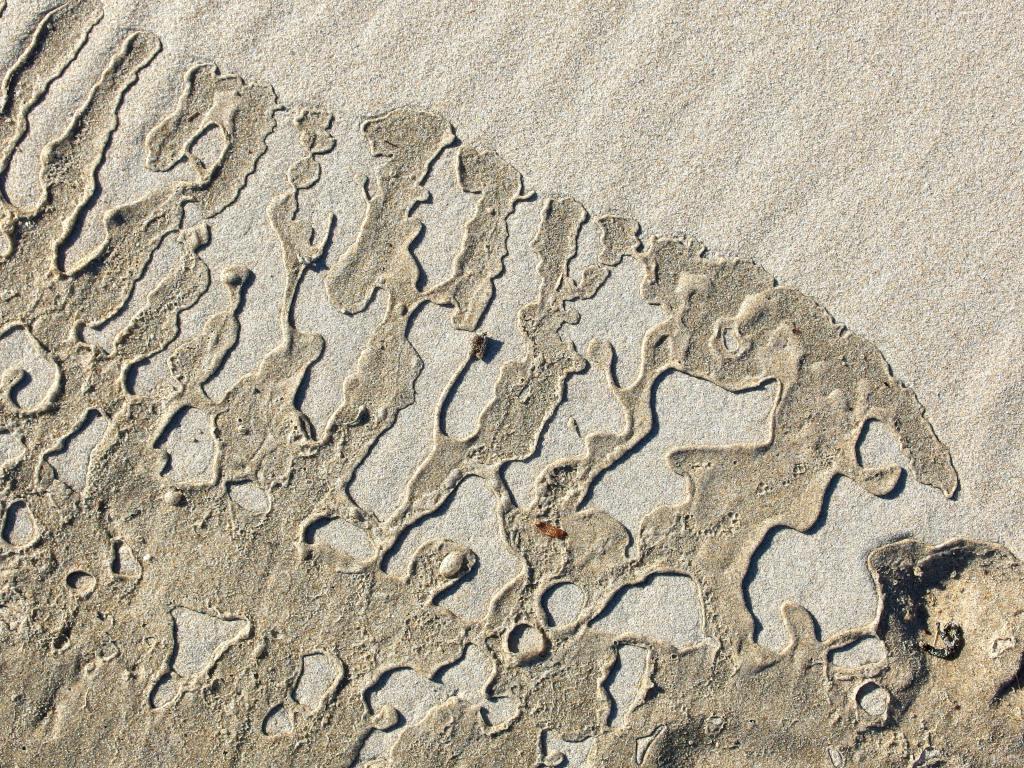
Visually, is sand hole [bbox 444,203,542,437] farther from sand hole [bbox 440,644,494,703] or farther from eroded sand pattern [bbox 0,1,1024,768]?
sand hole [bbox 440,644,494,703]

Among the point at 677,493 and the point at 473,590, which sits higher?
the point at 677,493

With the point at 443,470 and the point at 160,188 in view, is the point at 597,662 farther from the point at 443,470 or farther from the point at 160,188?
the point at 160,188

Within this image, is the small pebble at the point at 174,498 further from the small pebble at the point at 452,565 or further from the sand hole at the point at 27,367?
the small pebble at the point at 452,565

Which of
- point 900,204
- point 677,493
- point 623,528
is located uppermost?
point 900,204

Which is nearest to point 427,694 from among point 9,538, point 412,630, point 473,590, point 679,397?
point 412,630

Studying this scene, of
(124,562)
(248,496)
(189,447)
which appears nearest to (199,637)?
(124,562)

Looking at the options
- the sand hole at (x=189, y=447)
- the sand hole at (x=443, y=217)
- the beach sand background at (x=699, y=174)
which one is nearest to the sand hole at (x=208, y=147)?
the beach sand background at (x=699, y=174)

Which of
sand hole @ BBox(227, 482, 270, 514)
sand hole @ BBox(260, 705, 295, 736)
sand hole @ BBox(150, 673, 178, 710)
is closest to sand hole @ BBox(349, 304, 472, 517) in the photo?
sand hole @ BBox(227, 482, 270, 514)

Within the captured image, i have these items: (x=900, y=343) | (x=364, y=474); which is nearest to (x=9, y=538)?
(x=364, y=474)
